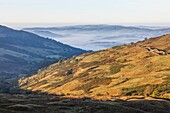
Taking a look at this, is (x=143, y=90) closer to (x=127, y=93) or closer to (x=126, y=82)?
(x=127, y=93)

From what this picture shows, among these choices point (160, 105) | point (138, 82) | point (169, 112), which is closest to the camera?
point (169, 112)

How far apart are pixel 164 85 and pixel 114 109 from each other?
3187 inches

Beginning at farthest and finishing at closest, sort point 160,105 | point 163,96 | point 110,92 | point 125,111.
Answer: point 110,92 < point 163,96 < point 160,105 < point 125,111

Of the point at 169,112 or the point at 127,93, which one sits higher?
the point at 169,112

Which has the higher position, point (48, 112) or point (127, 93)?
point (48, 112)

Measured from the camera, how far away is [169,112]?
303 feet

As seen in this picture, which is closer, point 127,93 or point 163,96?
point 163,96

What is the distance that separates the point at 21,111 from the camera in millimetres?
75688

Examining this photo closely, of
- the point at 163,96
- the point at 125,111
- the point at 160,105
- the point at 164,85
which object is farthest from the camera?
the point at 164,85

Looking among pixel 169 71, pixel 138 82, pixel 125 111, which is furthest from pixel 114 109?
pixel 169 71

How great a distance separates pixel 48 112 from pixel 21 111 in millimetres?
6038

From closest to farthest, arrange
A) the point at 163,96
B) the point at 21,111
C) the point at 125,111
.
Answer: the point at 21,111, the point at 125,111, the point at 163,96

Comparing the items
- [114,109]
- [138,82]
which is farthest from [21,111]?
[138,82]

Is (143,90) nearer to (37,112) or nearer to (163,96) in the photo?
(163,96)
